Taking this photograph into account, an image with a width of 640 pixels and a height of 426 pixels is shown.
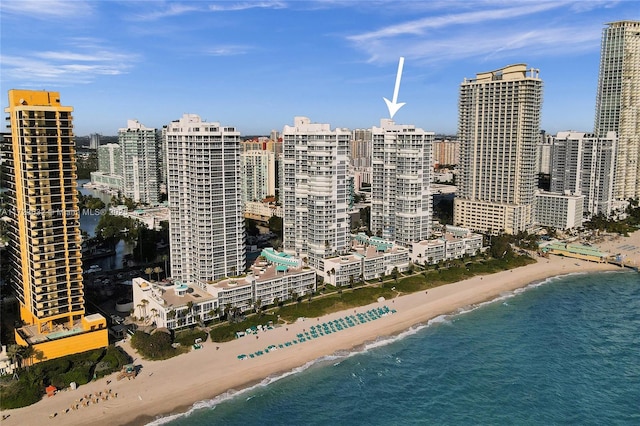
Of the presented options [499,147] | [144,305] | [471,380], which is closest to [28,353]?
[144,305]

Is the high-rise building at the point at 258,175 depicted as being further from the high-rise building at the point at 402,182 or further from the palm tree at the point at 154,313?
the palm tree at the point at 154,313

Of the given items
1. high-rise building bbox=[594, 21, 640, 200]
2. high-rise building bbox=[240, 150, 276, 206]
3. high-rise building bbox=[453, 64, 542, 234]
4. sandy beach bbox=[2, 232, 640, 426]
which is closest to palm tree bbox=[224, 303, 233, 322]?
sandy beach bbox=[2, 232, 640, 426]

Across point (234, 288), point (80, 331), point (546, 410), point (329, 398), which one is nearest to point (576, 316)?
point (546, 410)

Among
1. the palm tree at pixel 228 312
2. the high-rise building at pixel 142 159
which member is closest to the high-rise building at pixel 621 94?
the palm tree at pixel 228 312

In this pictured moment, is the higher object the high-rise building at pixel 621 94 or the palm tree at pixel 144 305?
the high-rise building at pixel 621 94

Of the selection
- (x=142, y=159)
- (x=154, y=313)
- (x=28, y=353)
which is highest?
(x=142, y=159)

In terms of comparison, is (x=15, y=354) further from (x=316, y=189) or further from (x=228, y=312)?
(x=316, y=189)

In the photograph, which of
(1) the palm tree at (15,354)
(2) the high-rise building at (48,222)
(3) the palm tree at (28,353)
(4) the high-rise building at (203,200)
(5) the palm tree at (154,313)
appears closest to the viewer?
(1) the palm tree at (15,354)
